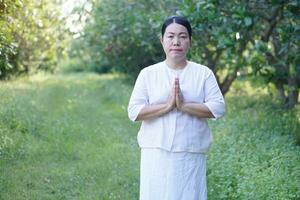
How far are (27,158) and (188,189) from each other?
191 inches

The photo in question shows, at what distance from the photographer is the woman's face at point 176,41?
3.88 meters

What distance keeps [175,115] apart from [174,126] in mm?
79

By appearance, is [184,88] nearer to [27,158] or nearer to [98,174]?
[98,174]

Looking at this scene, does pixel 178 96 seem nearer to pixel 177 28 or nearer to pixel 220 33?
pixel 177 28

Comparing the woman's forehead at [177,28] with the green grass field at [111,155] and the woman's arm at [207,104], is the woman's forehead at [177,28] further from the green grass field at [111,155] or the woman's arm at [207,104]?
the green grass field at [111,155]

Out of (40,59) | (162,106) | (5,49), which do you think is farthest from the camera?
(40,59)

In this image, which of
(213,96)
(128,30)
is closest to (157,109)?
(213,96)

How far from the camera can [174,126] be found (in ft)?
12.8

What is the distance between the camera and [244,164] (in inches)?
267

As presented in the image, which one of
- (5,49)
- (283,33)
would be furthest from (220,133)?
(5,49)

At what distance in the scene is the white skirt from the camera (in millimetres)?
3918

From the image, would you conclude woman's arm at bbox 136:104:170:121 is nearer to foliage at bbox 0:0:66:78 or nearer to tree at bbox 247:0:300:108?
tree at bbox 247:0:300:108

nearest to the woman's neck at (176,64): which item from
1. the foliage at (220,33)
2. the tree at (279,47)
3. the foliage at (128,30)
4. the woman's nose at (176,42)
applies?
the woman's nose at (176,42)

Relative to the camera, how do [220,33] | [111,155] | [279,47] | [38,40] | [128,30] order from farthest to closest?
[38,40] < [128,30] < [279,47] < [111,155] < [220,33]
